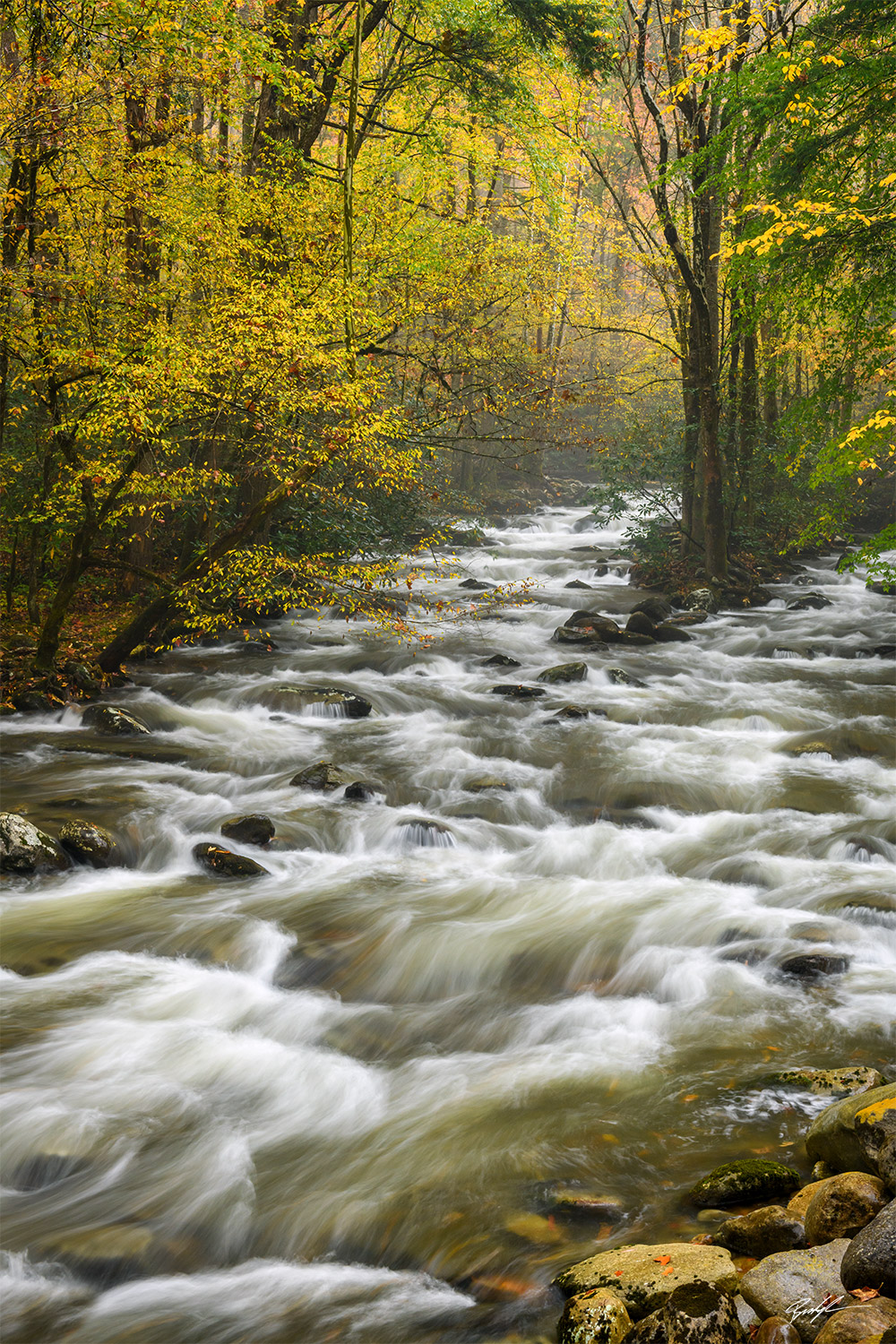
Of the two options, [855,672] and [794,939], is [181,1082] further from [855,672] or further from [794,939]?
[855,672]

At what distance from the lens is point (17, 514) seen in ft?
40.1

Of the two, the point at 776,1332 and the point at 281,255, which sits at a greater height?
the point at 281,255

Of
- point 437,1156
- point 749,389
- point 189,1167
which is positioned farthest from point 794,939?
point 749,389

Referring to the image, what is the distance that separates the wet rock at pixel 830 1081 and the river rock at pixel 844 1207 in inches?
55.5

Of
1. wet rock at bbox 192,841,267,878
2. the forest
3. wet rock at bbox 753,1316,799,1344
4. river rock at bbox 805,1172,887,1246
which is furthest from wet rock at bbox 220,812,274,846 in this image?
wet rock at bbox 753,1316,799,1344

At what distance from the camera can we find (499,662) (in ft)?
48.6

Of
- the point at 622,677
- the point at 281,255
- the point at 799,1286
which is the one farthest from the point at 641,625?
the point at 799,1286

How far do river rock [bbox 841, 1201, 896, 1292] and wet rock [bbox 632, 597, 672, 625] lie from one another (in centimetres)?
1460

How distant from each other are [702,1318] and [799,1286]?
345 mm

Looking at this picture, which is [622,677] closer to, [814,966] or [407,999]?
[814,966]

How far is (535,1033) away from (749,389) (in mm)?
16280

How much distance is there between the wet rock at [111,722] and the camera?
10.7m

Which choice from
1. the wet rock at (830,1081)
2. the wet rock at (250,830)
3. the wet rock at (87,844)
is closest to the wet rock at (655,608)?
the wet rock at (250,830)

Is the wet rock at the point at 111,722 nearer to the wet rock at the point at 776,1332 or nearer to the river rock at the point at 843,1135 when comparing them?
the river rock at the point at 843,1135
